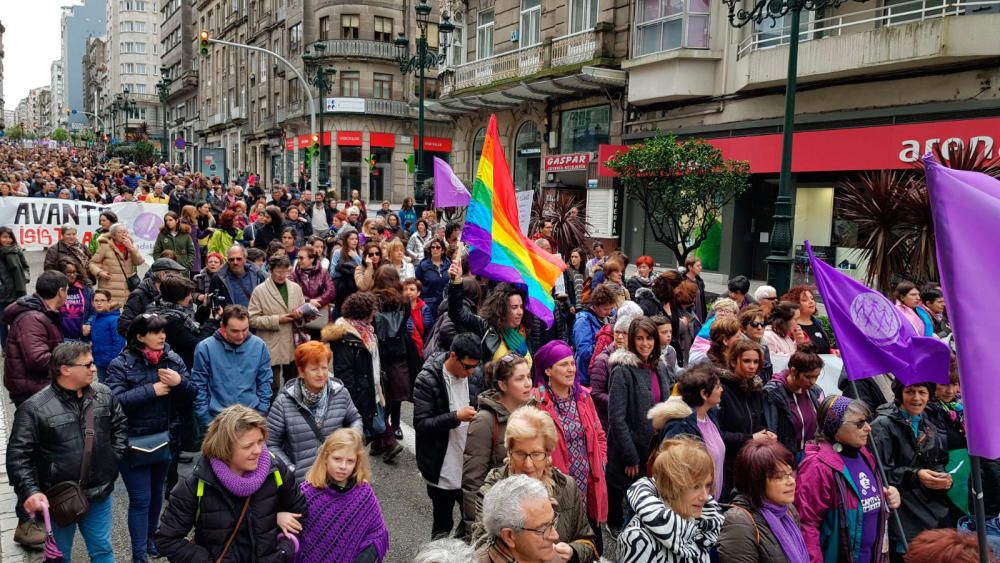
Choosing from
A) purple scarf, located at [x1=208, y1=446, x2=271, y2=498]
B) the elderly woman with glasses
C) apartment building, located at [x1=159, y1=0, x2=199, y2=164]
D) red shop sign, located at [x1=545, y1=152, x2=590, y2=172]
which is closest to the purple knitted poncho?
purple scarf, located at [x1=208, y1=446, x2=271, y2=498]

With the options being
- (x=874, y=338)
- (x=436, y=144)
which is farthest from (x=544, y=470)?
(x=436, y=144)

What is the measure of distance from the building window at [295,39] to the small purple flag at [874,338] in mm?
49618

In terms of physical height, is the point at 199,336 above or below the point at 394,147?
below

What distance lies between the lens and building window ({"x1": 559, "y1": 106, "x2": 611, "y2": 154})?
24109 mm

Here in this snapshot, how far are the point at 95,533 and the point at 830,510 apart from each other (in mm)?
4097

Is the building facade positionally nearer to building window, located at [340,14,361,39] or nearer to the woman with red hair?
building window, located at [340,14,361,39]

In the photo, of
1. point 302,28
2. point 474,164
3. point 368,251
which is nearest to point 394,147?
point 302,28

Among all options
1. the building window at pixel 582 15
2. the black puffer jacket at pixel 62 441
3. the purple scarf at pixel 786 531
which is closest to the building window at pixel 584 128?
the building window at pixel 582 15

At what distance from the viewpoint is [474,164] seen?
32125mm

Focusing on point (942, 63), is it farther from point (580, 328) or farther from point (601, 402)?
Result: point (601, 402)

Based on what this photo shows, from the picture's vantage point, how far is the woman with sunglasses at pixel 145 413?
4.79 meters

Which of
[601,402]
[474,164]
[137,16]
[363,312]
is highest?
[137,16]

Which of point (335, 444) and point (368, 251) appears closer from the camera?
point (335, 444)

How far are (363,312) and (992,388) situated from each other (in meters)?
5.01
